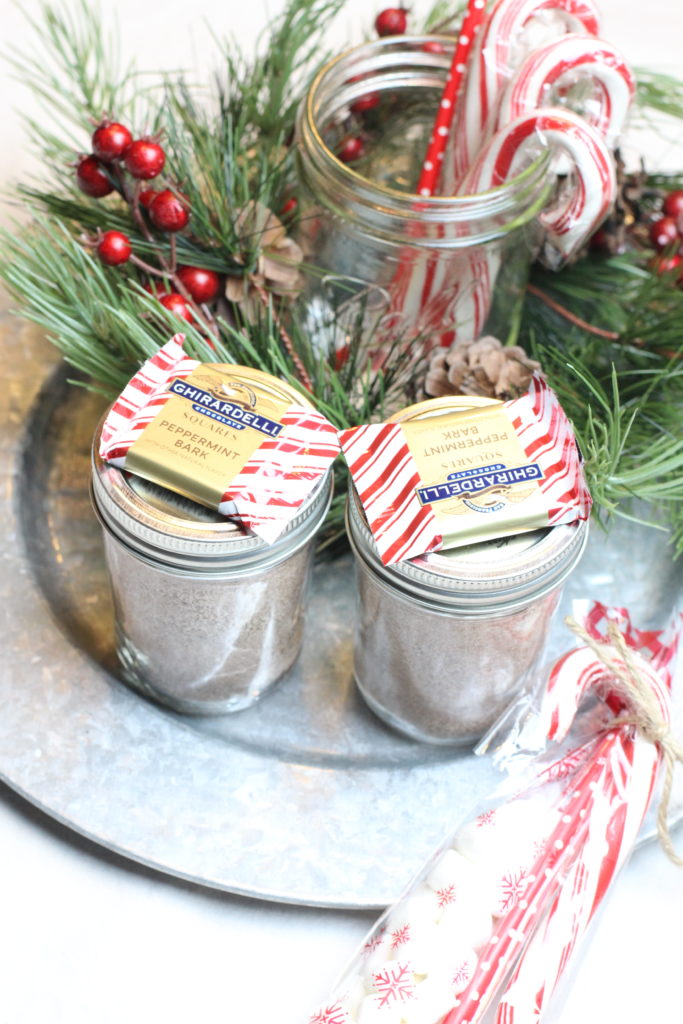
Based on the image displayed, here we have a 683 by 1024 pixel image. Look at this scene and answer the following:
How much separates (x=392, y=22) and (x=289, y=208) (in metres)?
0.15

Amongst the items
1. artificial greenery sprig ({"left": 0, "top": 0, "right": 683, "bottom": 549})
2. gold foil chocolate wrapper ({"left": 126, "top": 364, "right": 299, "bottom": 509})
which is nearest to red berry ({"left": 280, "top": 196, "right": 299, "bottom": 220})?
artificial greenery sprig ({"left": 0, "top": 0, "right": 683, "bottom": 549})

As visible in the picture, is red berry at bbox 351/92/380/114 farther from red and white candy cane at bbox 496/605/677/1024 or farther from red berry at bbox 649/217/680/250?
red and white candy cane at bbox 496/605/677/1024

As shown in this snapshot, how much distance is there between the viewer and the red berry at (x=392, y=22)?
0.74 meters

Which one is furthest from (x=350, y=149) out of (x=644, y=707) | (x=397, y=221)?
(x=644, y=707)

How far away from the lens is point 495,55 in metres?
0.63

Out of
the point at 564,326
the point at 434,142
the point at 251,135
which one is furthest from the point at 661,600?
the point at 251,135

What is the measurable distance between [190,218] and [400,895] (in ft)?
1.31

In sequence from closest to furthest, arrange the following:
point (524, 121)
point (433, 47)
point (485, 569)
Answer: point (485, 569)
point (524, 121)
point (433, 47)

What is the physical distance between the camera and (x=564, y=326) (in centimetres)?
76

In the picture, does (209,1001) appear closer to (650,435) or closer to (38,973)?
(38,973)

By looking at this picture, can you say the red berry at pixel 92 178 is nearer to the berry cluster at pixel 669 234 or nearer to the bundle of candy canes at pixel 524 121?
the bundle of candy canes at pixel 524 121

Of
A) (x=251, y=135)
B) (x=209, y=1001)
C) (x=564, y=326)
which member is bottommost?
(x=209, y=1001)

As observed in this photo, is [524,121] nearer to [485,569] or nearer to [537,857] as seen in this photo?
[485,569]

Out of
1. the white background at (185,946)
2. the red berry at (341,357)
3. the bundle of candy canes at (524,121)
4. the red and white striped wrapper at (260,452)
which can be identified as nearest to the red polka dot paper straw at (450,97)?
the bundle of candy canes at (524,121)
